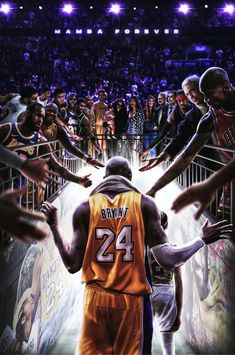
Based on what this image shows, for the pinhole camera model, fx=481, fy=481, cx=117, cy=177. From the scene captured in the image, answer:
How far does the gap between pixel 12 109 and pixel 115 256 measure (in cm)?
290

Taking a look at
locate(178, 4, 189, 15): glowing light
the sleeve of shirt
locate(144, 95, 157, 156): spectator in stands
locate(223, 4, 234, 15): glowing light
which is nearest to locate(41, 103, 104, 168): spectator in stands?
the sleeve of shirt

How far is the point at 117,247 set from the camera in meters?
2.95

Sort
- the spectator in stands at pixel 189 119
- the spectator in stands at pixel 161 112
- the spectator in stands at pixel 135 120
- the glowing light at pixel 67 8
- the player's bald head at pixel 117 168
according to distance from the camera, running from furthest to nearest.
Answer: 1. the glowing light at pixel 67 8
2. the spectator in stands at pixel 135 120
3. the spectator in stands at pixel 161 112
4. the spectator in stands at pixel 189 119
5. the player's bald head at pixel 117 168

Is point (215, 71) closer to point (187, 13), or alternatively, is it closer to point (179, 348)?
point (179, 348)

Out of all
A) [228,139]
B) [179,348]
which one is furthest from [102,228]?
[179,348]

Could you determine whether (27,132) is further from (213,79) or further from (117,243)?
(117,243)

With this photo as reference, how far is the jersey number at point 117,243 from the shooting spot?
2955 millimetres

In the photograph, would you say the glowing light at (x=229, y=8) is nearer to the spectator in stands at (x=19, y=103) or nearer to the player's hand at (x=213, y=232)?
the spectator in stands at (x=19, y=103)

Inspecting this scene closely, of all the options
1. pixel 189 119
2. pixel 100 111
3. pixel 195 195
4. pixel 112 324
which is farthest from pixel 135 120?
pixel 195 195

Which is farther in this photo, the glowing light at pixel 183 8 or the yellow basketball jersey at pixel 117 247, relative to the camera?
the glowing light at pixel 183 8

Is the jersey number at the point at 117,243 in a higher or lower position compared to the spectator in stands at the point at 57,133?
lower

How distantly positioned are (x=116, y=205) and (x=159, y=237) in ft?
1.11

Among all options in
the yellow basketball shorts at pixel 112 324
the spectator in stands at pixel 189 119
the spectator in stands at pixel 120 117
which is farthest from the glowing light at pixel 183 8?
the yellow basketball shorts at pixel 112 324

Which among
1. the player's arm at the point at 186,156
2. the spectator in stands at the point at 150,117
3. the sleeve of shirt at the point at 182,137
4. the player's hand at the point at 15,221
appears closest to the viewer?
the player's hand at the point at 15,221
